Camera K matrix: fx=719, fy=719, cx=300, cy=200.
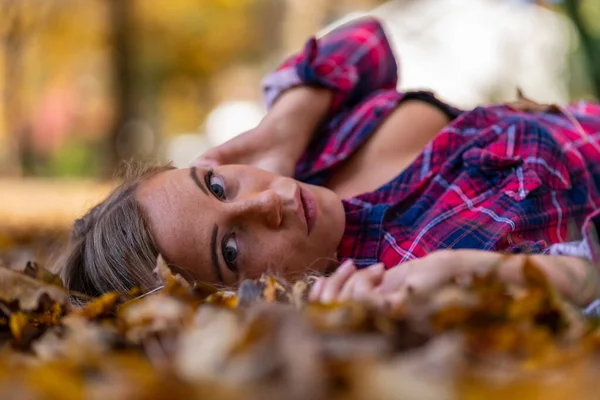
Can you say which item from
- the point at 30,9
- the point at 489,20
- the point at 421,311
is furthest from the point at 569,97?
the point at 30,9

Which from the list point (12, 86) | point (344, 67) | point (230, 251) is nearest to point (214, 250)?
point (230, 251)

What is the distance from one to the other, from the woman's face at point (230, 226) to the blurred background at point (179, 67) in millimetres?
1274

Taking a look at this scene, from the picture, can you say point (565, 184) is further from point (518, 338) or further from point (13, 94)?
point (13, 94)

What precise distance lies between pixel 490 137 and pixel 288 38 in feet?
15.1

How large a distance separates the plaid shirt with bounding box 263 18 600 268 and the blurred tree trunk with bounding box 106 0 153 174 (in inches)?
147

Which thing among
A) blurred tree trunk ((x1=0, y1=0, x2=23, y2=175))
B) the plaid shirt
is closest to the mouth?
the plaid shirt

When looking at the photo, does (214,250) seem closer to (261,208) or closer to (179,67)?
(261,208)

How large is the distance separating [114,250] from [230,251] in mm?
192

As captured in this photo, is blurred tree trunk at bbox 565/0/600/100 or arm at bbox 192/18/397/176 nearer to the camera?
arm at bbox 192/18/397/176

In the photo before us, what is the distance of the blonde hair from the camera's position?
42.8 inches

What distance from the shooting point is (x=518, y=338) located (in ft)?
1.70

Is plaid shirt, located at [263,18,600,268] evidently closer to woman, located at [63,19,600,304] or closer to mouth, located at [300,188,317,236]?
woman, located at [63,19,600,304]

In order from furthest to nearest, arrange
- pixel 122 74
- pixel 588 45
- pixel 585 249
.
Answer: pixel 122 74 → pixel 588 45 → pixel 585 249

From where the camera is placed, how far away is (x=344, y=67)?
1651 millimetres
